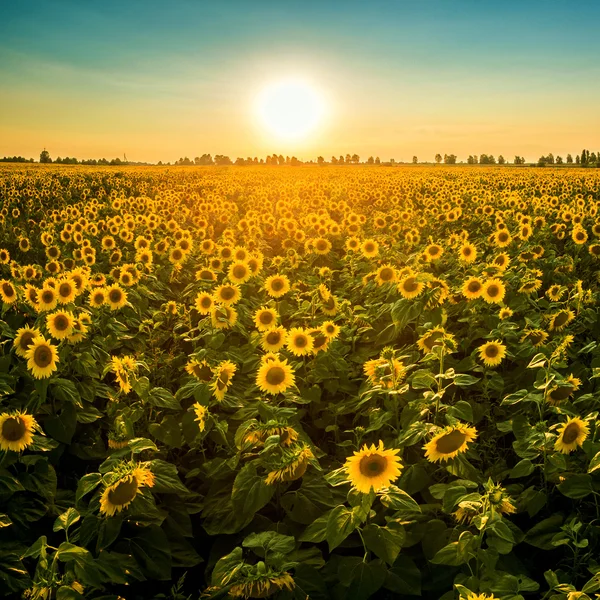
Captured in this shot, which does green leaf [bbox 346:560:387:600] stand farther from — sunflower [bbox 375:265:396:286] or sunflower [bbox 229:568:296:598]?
sunflower [bbox 375:265:396:286]

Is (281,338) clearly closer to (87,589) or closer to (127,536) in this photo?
(127,536)

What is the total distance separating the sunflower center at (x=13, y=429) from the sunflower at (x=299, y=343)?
2.03m

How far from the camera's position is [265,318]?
4762 mm

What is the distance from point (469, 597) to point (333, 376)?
242cm

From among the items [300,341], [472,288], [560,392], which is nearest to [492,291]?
[472,288]

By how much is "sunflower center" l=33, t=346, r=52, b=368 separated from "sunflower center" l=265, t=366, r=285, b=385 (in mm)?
1565

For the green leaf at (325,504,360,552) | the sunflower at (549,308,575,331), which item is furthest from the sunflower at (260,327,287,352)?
the sunflower at (549,308,575,331)

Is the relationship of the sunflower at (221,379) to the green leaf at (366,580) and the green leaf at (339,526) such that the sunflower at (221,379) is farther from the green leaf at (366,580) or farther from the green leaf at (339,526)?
the green leaf at (366,580)

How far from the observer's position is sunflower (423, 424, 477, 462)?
2.45 metres

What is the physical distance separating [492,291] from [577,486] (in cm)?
257

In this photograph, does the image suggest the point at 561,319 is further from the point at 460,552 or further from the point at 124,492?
the point at 124,492

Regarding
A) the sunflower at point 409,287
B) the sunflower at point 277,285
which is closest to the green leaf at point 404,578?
the sunflower at point 409,287

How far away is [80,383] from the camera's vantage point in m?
3.78

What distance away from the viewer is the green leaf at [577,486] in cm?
254
